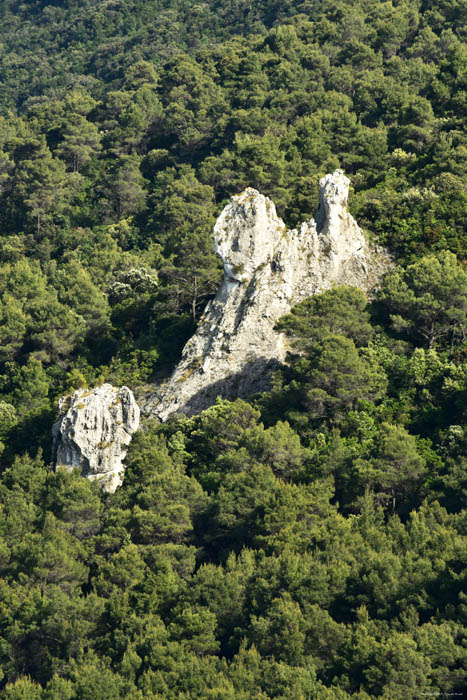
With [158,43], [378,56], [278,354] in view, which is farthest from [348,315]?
[158,43]

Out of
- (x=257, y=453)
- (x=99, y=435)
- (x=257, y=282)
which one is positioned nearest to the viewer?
(x=257, y=453)

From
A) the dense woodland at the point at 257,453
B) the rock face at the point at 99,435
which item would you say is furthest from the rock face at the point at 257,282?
the rock face at the point at 99,435

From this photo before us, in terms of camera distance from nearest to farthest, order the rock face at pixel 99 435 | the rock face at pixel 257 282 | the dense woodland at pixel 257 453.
Answer: 1. the dense woodland at pixel 257 453
2. the rock face at pixel 99 435
3. the rock face at pixel 257 282

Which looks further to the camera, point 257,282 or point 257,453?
point 257,282

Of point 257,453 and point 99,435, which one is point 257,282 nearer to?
point 257,453

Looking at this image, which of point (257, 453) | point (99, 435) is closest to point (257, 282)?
point (257, 453)

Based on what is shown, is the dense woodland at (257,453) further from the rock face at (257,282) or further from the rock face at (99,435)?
the rock face at (257,282)
